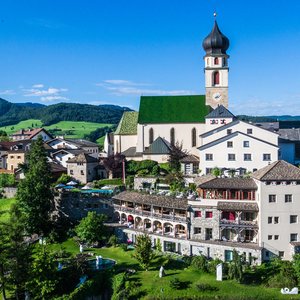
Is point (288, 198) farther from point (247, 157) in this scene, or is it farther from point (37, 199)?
point (37, 199)

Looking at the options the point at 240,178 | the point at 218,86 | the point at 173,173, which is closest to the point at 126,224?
the point at 173,173

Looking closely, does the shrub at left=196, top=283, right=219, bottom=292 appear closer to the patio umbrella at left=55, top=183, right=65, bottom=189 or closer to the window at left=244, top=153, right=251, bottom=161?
A: the window at left=244, top=153, right=251, bottom=161

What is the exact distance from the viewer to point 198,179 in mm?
58625

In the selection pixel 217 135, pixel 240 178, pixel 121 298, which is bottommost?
pixel 121 298

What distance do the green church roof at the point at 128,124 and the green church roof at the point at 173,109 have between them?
437cm

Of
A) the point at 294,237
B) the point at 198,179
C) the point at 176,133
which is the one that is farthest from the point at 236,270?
the point at 176,133

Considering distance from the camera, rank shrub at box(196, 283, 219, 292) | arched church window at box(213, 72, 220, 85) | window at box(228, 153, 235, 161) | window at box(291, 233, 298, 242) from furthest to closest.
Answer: arched church window at box(213, 72, 220, 85), window at box(228, 153, 235, 161), window at box(291, 233, 298, 242), shrub at box(196, 283, 219, 292)

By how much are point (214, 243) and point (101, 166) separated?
104 ft


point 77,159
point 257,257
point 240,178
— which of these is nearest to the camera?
point 257,257

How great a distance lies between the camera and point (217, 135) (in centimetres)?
6456

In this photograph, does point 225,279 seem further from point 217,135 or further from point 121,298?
point 217,135

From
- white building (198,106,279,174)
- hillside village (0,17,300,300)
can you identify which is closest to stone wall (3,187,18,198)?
hillside village (0,17,300,300)

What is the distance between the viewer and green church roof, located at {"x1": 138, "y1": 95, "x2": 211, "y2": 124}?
82.8 m

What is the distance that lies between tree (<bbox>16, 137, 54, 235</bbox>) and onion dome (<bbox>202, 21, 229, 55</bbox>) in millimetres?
42624
